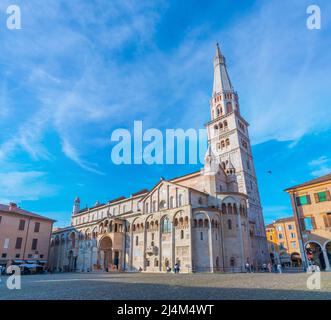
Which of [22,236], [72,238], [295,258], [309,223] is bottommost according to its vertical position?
[295,258]

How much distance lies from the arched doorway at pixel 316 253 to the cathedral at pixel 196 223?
9.08m

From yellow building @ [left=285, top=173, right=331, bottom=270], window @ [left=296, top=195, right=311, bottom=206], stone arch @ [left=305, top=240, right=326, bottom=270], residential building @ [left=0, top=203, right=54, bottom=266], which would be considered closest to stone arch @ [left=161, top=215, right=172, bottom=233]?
yellow building @ [left=285, top=173, right=331, bottom=270]

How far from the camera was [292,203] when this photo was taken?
30.3m

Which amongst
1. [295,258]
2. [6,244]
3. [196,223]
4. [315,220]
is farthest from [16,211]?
[295,258]

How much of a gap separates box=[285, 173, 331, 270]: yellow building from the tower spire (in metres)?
36.0

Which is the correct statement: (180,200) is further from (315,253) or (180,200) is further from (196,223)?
(315,253)

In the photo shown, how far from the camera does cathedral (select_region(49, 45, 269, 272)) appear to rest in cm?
3481

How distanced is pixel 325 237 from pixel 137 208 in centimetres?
3547

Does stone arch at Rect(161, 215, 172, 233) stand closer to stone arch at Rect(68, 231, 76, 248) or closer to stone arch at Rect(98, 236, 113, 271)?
stone arch at Rect(98, 236, 113, 271)

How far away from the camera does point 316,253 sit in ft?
93.0

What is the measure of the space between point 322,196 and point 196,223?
659 inches

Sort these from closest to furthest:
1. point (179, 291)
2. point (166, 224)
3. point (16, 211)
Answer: point (179, 291), point (166, 224), point (16, 211)
